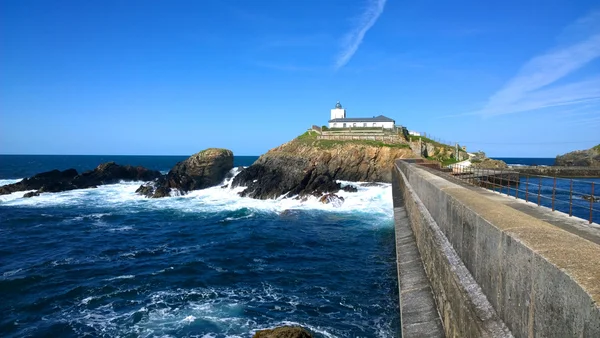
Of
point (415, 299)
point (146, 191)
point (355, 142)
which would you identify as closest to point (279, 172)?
point (146, 191)

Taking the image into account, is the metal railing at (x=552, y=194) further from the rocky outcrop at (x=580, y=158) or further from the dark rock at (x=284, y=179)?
the rocky outcrop at (x=580, y=158)

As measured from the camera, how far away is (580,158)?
65.9 meters

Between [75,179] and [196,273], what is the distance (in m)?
35.5

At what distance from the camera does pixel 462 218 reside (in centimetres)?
603

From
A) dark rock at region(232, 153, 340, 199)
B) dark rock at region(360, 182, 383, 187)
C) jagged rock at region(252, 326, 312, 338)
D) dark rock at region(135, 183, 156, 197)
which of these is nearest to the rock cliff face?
dark rock at region(232, 153, 340, 199)

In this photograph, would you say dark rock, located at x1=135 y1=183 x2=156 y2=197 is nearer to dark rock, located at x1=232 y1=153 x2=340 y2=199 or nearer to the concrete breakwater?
dark rock, located at x1=232 y1=153 x2=340 y2=199

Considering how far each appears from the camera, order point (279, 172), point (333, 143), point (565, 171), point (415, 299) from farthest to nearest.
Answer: point (565, 171), point (333, 143), point (279, 172), point (415, 299)

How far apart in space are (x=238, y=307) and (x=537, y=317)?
30.2 feet

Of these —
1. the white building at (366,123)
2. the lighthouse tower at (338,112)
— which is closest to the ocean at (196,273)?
the white building at (366,123)

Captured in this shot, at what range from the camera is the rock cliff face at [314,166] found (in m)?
34.8

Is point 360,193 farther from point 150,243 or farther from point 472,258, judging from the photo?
point 472,258

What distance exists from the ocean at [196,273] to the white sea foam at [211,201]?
123 centimetres

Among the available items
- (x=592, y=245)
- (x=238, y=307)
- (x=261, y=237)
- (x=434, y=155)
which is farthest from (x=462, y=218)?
(x=434, y=155)

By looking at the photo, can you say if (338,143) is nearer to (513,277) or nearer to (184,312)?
(184,312)
